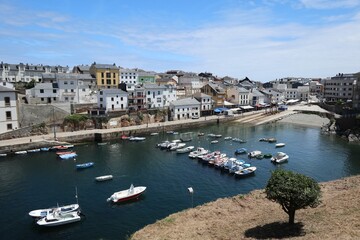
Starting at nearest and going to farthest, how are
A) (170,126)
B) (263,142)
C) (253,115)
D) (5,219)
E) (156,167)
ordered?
(5,219) → (156,167) → (263,142) → (170,126) → (253,115)

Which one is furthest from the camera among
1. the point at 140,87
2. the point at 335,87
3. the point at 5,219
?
the point at 335,87

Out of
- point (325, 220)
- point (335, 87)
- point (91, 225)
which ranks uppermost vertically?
point (335, 87)

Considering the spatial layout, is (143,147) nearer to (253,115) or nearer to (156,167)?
(156,167)

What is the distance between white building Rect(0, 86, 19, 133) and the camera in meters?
60.7

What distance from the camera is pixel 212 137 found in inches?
2805

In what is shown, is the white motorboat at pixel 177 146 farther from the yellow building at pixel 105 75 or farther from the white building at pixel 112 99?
the yellow building at pixel 105 75

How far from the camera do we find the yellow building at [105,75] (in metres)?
99.6

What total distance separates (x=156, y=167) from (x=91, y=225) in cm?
1987

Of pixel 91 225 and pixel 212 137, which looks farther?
pixel 212 137

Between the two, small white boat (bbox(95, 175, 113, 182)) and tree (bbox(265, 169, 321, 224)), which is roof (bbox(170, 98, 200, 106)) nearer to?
small white boat (bbox(95, 175, 113, 182))

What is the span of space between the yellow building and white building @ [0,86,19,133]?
3833 centimetres

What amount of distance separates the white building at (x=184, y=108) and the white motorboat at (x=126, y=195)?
179 feet

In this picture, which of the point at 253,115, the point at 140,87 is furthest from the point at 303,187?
the point at 253,115

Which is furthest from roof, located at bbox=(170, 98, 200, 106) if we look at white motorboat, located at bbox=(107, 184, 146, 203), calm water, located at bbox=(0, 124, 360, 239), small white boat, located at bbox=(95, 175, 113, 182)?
white motorboat, located at bbox=(107, 184, 146, 203)
